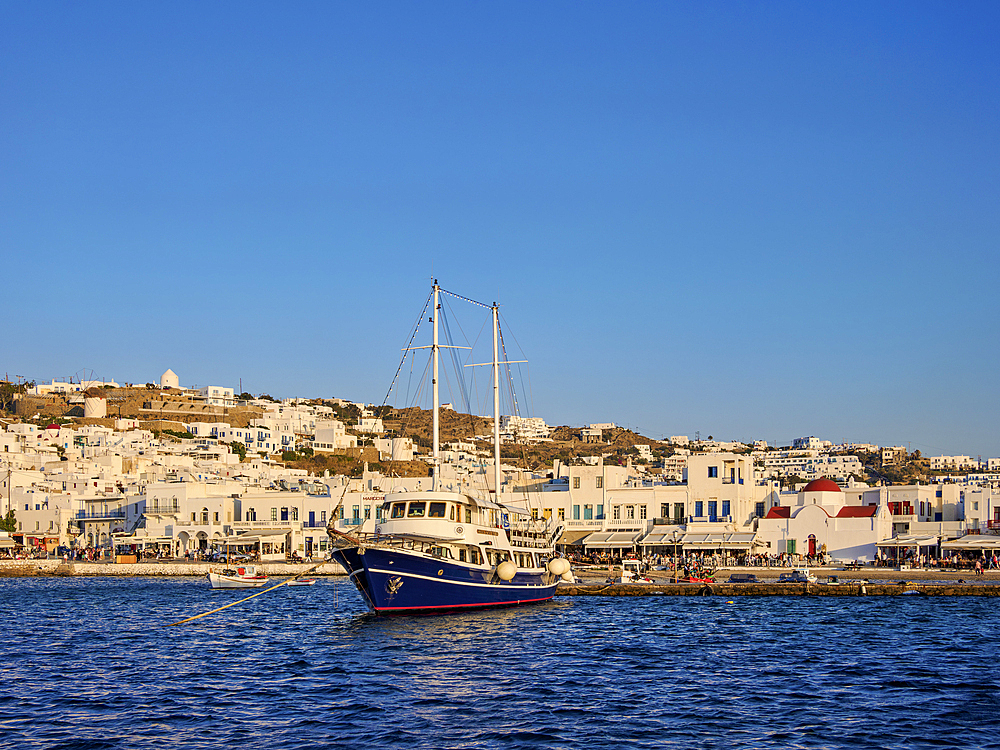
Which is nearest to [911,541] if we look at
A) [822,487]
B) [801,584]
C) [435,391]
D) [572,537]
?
[822,487]

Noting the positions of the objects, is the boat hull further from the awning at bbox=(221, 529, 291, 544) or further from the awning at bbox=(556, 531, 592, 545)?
the awning at bbox=(556, 531, 592, 545)

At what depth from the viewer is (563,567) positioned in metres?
55.2

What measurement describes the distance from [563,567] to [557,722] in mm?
31341

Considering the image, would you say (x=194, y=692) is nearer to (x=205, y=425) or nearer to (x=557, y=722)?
(x=557, y=722)

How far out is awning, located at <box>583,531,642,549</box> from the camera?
76.1m

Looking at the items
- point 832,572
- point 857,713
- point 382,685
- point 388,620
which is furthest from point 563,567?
point 857,713

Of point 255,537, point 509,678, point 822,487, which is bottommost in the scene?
point 509,678

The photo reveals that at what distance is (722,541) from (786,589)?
17001 mm

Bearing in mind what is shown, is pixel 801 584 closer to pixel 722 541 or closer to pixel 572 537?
pixel 722 541

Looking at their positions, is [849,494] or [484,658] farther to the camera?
[849,494]

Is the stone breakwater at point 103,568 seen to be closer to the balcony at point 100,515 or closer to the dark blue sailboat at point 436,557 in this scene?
the balcony at point 100,515

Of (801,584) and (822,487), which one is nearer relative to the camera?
(801,584)

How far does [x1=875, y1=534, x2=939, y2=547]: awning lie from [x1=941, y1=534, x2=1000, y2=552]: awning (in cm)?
92

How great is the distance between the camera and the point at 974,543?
6812 centimetres
